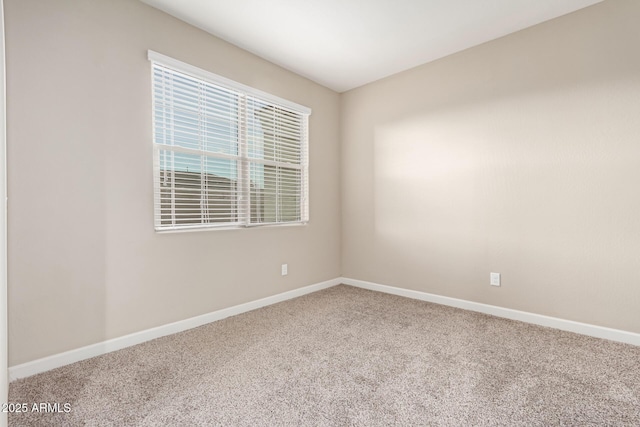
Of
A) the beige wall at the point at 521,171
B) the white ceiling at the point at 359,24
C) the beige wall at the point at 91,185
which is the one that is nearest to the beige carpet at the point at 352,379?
the beige wall at the point at 91,185

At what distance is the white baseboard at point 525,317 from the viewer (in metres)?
2.23

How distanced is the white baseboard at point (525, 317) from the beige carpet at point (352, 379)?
0.08 meters

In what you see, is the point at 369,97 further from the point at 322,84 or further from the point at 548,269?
the point at 548,269

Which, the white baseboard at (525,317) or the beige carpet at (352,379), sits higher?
the white baseboard at (525,317)

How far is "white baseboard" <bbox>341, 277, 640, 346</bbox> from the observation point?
2229 millimetres

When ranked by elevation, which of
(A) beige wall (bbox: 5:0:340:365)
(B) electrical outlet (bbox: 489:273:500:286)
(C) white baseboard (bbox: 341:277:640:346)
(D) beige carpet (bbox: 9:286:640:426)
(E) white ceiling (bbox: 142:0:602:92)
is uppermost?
(E) white ceiling (bbox: 142:0:602:92)

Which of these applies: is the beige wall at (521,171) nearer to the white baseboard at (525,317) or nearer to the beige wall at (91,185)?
the white baseboard at (525,317)

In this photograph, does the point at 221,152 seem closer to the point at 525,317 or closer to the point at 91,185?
the point at 91,185

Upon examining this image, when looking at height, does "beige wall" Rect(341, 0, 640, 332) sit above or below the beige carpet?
above

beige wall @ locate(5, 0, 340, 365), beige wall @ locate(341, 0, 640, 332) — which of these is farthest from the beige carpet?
beige wall @ locate(341, 0, 640, 332)

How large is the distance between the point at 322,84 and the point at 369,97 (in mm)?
574

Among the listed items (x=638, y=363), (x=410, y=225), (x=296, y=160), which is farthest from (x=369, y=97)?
(x=638, y=363)

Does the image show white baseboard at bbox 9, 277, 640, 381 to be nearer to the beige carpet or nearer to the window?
the beige carpet

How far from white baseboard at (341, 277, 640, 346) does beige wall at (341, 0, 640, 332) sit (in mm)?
52
